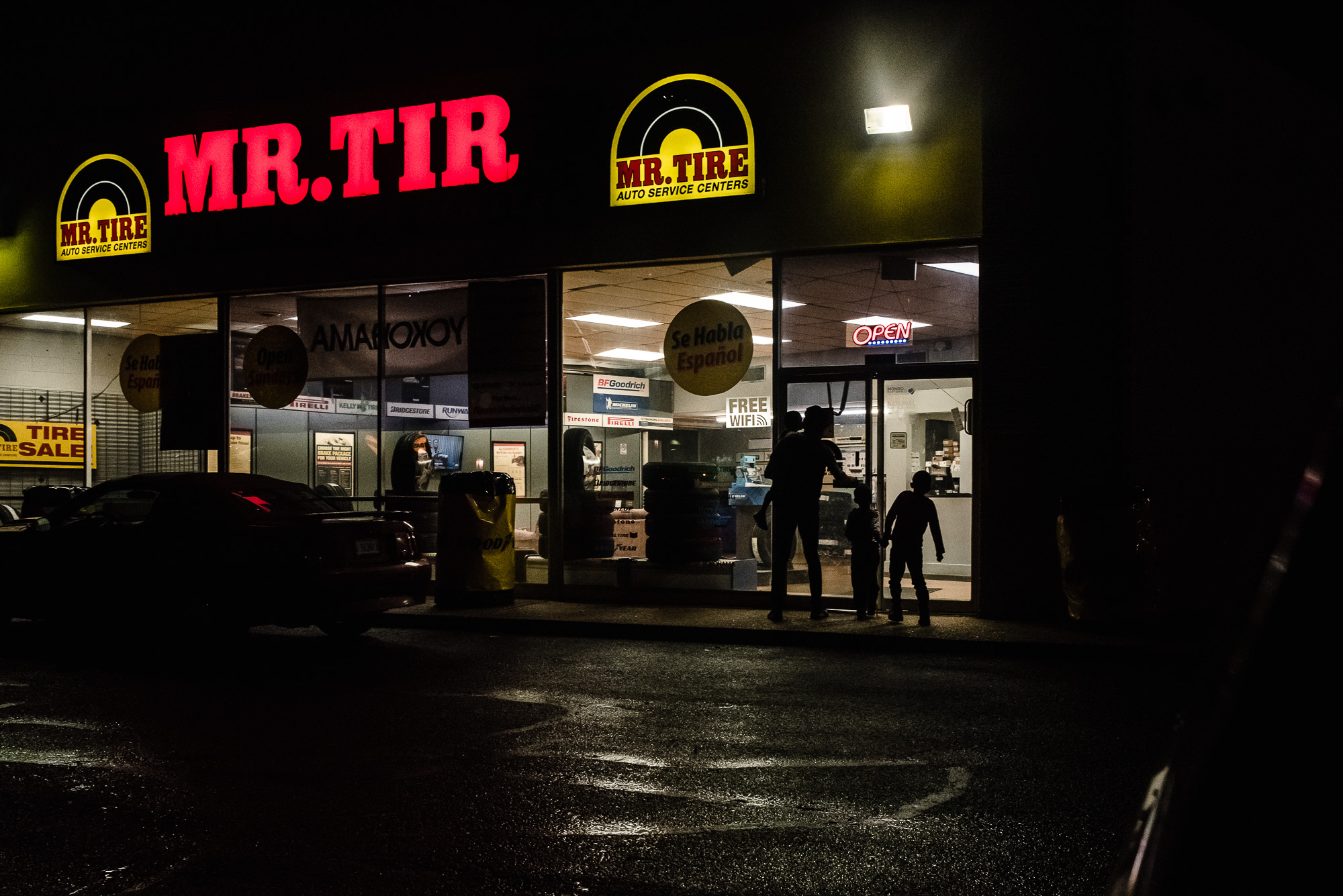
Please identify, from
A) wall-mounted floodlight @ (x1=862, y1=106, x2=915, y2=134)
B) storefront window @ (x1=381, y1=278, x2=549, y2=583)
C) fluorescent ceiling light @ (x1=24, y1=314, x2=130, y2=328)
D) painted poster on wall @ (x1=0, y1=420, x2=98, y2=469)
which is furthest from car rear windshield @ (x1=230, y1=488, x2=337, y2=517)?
painted poster on wall @ (x1=0, y1=420, x2=98, y2=469)

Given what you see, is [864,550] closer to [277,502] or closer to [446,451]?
[277,502]

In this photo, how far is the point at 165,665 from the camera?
8.98 m

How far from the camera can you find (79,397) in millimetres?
16672

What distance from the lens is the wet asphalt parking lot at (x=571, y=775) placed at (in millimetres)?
4105

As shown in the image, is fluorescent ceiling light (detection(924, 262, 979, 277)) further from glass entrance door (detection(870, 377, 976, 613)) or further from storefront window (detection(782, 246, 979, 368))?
glass entrance door (detection(870, 377, 976, 613))

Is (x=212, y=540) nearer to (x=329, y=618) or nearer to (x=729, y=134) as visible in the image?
(x=329, y=618)

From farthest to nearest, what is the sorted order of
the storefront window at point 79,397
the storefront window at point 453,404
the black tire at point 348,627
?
the storefront window at point 79,397 < the storefront window at point 453,404 < the black tire at point 348,627

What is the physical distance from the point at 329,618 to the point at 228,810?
15.4 ft

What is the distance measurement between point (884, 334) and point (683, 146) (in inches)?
122

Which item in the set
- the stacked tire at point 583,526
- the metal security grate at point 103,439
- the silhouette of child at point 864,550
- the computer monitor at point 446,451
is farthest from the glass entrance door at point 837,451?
the metal security grate at point 103,439

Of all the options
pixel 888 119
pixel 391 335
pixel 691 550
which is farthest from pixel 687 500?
pixel 888 119

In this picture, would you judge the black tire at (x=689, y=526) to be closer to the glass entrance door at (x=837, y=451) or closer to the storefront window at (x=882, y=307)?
the glass entrance door at (x=837, y=451)

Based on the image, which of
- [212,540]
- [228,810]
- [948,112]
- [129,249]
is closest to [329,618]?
[212,540]

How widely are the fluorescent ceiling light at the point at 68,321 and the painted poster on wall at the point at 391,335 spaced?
3.26 meters
